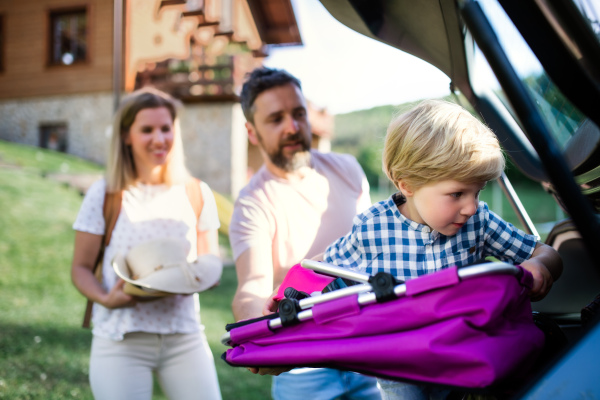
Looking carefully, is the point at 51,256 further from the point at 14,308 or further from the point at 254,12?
the point at 254,12

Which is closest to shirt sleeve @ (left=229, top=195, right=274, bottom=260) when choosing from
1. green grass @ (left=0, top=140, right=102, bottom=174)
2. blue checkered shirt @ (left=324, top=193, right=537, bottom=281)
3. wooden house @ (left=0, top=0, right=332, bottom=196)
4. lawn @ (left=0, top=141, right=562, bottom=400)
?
blue checkered shirt @ (left=324, top=193, right=537, bottom=281)

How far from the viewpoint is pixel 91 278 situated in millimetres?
2490

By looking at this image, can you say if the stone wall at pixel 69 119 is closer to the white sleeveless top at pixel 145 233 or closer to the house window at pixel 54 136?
the house window at pixel 54 136

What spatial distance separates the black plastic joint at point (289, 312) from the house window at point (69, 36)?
697 inches

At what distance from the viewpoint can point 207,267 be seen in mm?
2457

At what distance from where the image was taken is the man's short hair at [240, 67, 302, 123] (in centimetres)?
253

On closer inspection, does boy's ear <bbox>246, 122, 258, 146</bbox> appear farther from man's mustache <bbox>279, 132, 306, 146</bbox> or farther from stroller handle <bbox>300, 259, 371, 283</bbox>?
stroller handle <bbox>300, 259, 371, 283</bbox>

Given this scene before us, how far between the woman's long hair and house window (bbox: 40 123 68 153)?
16293mm

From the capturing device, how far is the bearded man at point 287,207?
2266 mm

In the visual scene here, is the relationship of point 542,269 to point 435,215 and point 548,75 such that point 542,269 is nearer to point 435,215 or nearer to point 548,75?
point 435,215

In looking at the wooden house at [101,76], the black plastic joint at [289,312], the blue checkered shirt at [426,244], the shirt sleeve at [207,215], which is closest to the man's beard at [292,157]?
the shirt sleeve at [207,215]

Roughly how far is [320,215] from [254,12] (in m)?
1.04

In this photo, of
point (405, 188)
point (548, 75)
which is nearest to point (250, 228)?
point (405, 188)

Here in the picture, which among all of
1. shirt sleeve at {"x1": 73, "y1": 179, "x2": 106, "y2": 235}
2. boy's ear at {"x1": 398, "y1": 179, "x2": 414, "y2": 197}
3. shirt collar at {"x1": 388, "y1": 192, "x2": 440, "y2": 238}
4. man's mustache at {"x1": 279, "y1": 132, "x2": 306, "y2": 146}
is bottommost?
shirt sleeve at {"x1": 73, "y1": 179, "x2": 106, "y2": 235}
